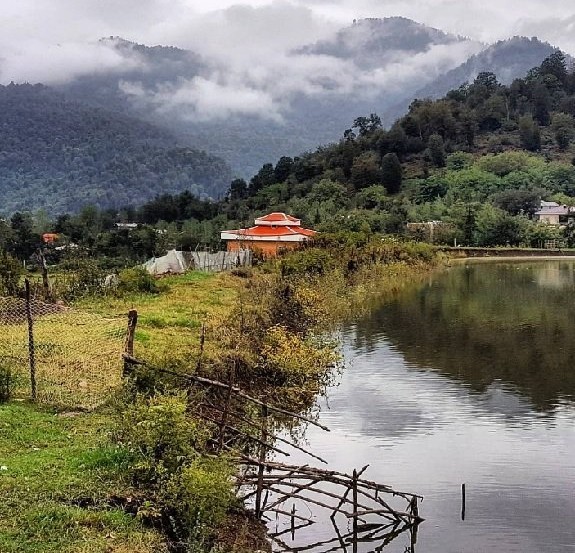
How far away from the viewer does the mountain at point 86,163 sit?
111 metres

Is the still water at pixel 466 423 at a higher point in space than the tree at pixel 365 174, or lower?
lower

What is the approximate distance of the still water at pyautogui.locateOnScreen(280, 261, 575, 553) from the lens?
31.4ft

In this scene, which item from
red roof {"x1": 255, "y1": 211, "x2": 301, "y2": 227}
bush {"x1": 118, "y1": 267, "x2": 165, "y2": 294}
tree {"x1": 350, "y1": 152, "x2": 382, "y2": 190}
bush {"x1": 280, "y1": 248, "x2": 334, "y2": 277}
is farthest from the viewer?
tree {"x1": 350, "y1": 152, "x2": 382, "y2": 190}

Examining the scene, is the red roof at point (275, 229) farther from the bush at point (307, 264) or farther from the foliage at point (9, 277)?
the foliage at point (9, 277)

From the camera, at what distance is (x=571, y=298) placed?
32781 millimetres

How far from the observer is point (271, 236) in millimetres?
46031

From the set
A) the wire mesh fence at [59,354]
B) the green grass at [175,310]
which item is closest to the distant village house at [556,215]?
the green grass at [175,310]

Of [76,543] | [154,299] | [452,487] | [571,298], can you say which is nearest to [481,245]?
[571,298]

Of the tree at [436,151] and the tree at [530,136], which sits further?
the tree at [530,136]

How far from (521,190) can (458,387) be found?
2553 inches

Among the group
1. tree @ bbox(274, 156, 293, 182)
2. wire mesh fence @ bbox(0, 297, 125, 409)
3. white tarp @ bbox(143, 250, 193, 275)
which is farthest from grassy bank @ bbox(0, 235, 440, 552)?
tree @ bbox(274, 156, 293, 182)

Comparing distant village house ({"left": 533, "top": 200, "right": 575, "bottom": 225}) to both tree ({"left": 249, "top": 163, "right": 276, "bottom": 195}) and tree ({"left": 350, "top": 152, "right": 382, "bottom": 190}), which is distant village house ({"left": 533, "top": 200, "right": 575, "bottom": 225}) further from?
tree ({"left": 249, "top": 163, "right": 276, "bottom": 195})

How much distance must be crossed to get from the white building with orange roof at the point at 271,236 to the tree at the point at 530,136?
2293 inches

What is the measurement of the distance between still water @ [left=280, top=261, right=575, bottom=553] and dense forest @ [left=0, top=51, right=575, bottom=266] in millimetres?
23572
